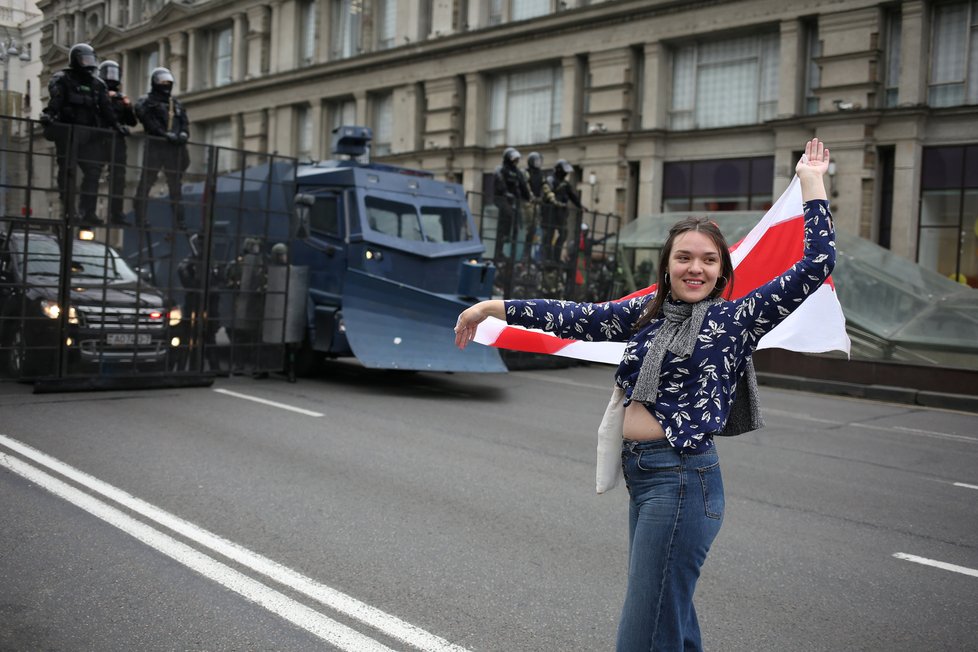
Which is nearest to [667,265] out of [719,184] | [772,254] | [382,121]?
[772,254]

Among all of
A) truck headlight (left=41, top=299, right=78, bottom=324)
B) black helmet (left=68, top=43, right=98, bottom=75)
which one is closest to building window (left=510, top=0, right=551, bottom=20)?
black helmet (left=68, top=43, right=98, bottom=75)

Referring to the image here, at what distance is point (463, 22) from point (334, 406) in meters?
25.9

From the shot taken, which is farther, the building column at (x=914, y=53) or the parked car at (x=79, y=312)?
the building column at (x=914, y=53)

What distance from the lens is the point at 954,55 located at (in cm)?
2381

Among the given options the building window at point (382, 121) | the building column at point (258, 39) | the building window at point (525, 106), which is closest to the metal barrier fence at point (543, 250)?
the building window at point (525, 106)

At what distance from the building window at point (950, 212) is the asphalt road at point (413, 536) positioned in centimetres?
1461

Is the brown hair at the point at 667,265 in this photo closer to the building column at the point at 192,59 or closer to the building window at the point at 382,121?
the building window at the point at 382,121

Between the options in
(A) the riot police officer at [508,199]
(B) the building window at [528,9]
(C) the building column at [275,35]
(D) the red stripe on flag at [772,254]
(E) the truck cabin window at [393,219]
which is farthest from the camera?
(C) the building column at [275,35]

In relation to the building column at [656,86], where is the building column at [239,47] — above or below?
above

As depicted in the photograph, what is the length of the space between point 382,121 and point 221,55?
43.8 ft

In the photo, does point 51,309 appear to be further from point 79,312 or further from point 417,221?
point 417,221

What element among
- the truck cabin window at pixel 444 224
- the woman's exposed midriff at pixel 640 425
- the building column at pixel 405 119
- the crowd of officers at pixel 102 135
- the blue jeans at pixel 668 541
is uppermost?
the building column at pixel 405 119

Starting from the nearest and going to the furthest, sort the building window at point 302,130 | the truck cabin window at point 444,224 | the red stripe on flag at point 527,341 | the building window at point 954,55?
the red stripe on flag at point 527,341, the truck cabin window at point 444,224, the building window at point 954,55, the building window at point 302,130

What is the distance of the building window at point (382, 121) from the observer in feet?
126
